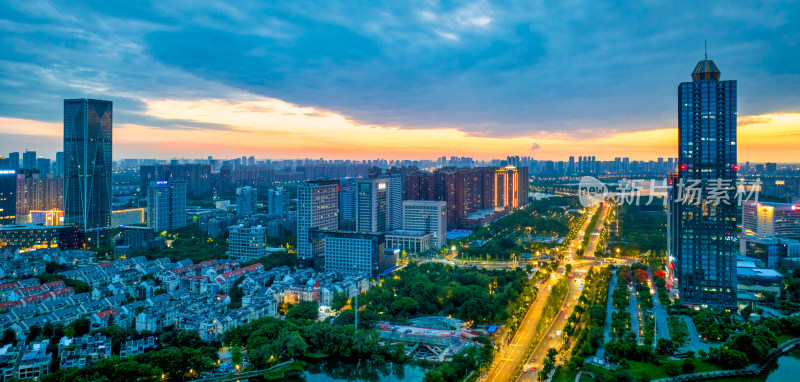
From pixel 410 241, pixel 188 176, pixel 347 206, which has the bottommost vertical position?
pixel 410 241

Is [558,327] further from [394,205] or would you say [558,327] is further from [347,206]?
[347,206]

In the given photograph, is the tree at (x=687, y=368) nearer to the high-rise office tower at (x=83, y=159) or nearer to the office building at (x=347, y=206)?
the office building at (x=347, y=206)

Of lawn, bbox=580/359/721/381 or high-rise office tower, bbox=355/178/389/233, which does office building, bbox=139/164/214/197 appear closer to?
high-rise office tower, bbox=355/178/389/233

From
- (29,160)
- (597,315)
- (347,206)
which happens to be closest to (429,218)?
(347,206)

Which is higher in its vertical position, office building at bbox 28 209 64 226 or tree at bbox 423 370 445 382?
office building at bbox 28 209 64 226

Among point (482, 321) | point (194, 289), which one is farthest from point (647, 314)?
point (194, 289)

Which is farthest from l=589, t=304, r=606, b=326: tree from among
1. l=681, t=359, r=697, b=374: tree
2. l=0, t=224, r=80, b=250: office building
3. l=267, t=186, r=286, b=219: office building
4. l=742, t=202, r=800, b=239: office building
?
l=267, t=186, r=286, b=219: office building

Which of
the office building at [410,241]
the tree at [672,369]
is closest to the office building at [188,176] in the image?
the office building at [410,241]

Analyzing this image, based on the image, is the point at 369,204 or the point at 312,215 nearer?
the point at 312,215
